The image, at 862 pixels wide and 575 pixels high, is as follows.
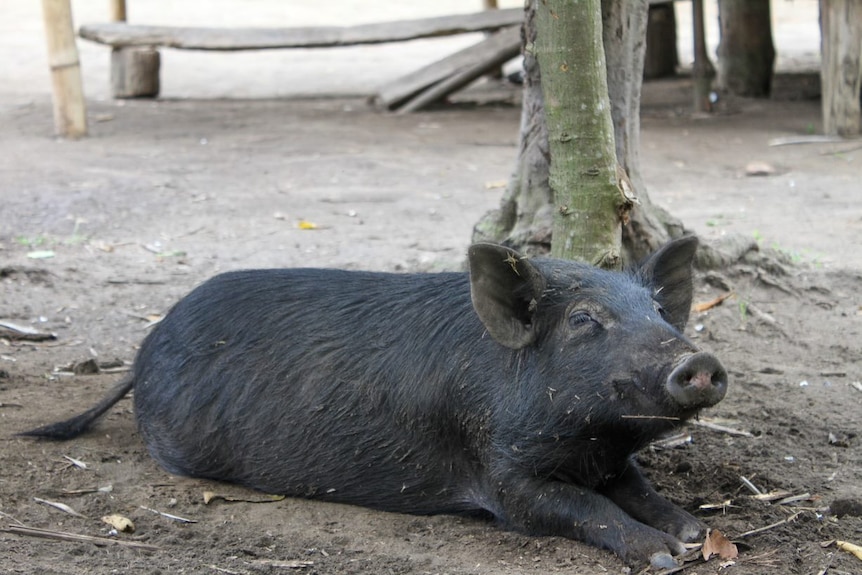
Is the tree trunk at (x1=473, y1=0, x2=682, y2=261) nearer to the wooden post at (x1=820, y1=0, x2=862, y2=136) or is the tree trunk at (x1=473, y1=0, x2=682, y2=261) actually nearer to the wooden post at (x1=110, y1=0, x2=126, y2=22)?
the wooden post at (x1=820, y1=0, x2=862, y2=136)

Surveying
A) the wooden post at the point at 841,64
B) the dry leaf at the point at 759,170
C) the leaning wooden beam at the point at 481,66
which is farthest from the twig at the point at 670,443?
the leaning wooden beam at the point at 481,66

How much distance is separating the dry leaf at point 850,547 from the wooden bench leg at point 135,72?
11567 millimetres

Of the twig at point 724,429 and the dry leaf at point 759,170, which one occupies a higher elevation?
the dry leaf at point 759,170

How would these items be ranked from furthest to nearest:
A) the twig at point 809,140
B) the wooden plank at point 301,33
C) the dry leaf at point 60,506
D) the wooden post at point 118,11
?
the wooden post at point 118,11 < the wooden plank at point 301,33 < the twig at point 809,140 < the dry leaf at point 60,506

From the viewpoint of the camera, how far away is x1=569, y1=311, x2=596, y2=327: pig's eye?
11.7 ft

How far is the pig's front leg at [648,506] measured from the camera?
3553 mm

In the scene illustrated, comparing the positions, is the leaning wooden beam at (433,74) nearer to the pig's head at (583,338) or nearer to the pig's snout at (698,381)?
the pig's head at (583,338)

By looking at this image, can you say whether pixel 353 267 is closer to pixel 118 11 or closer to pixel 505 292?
pixel 505 292

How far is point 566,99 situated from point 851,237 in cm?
370

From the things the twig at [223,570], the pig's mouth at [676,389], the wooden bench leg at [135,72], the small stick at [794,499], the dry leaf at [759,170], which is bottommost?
the small stick at [794,499]

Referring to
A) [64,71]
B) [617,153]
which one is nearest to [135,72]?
[64,71]

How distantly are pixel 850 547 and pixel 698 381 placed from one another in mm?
812

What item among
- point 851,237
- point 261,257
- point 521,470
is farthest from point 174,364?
point 851,237

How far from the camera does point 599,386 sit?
3438mm
